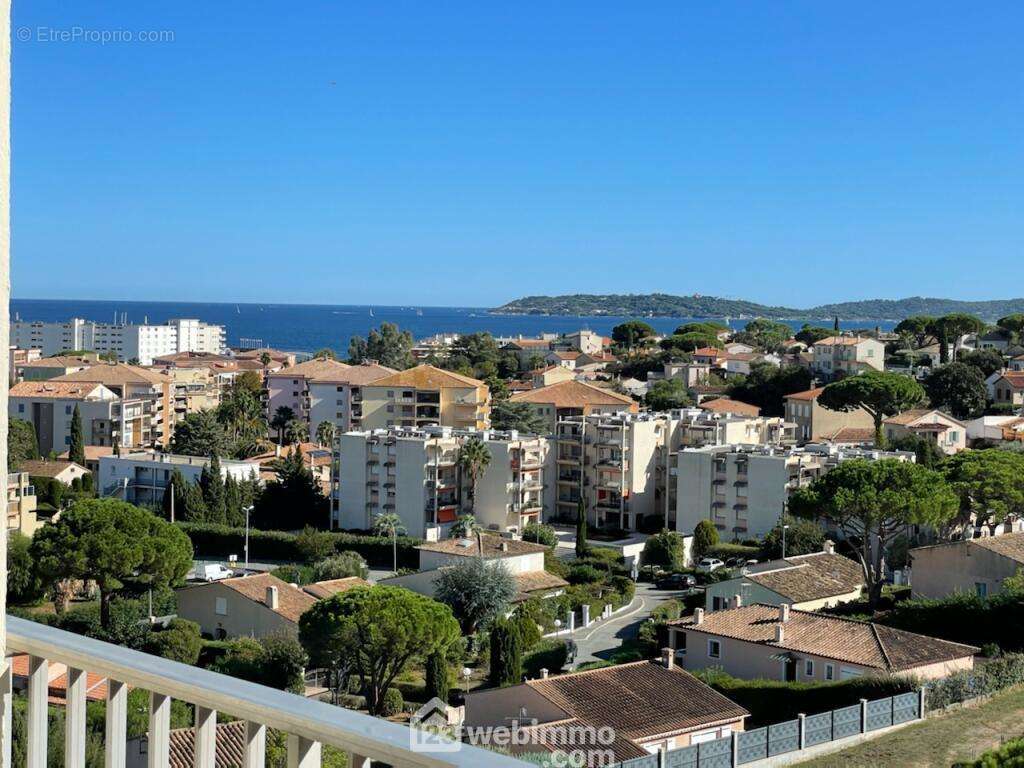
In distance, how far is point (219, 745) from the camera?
645 centimetres

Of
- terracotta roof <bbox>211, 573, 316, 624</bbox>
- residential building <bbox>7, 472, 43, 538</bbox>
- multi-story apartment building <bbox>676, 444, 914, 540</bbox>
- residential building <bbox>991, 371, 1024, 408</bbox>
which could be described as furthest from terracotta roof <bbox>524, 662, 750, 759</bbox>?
residential building <bbox>991, 371, 1024, 408</bbox>

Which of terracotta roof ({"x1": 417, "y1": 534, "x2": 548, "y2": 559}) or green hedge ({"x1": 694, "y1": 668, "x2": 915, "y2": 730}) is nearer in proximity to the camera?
green hedge ({"x1": 694, "y1": 668, "x2": 915, "y2": 730})

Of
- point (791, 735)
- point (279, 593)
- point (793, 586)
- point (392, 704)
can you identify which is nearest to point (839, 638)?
point (791, 735)

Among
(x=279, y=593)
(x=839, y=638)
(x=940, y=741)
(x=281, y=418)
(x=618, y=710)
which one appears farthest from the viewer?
(x=281, y=418)

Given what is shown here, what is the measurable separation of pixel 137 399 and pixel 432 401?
1579cm

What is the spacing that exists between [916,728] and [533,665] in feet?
28.8

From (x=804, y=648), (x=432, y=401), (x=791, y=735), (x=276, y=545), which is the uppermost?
(x=432, y=401)

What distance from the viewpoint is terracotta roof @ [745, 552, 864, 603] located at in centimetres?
2389

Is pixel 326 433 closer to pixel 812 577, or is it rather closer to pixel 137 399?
pixel 137 399

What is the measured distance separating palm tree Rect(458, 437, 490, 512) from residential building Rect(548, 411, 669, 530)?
3758mm

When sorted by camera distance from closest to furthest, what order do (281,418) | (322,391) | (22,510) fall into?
(22,510), (322,391), (281,418)

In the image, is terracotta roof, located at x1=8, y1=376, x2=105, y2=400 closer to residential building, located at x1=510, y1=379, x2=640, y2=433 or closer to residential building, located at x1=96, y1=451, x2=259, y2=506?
residential building, located at x1=96, y1=451, x2=259, y2=506

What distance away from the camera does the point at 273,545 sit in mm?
34719

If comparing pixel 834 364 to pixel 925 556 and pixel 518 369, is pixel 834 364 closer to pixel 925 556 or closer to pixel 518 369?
pixel 518 369
